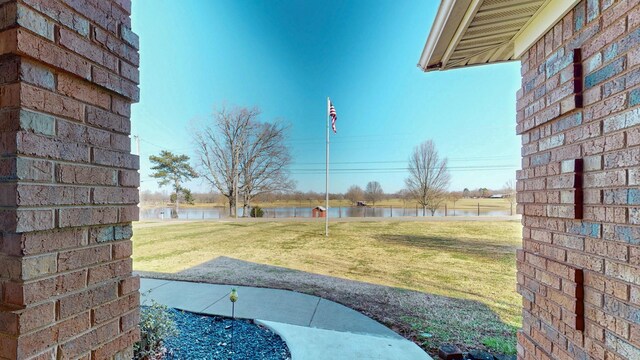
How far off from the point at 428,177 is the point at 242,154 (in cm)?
1504

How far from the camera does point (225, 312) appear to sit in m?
3.36

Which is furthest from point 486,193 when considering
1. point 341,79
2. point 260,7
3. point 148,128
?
point 148,128

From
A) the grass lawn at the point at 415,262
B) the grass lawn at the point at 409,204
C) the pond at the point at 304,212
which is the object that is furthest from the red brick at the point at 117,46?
the grass lawn at the point at 409,204

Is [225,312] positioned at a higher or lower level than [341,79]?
lower

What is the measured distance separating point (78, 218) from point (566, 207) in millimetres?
2143

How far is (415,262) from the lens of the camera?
6.89 m

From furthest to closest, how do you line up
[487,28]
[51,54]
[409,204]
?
[409,204] < [487,28] < [51,54]

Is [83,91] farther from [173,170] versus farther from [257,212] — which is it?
[173,170]

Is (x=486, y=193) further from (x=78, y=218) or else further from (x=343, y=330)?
(x=78, y=218)

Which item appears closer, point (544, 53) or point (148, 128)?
point (544, 53)

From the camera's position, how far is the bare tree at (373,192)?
29812 mm

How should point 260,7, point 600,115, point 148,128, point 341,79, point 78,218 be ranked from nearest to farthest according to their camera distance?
point 78,218 < point 600,115 < point 260,7 < point 341,79 < point 148,128

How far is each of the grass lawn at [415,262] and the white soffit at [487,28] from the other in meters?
2.67

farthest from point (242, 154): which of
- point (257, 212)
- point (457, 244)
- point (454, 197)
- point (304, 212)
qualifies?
point (454, 197)
